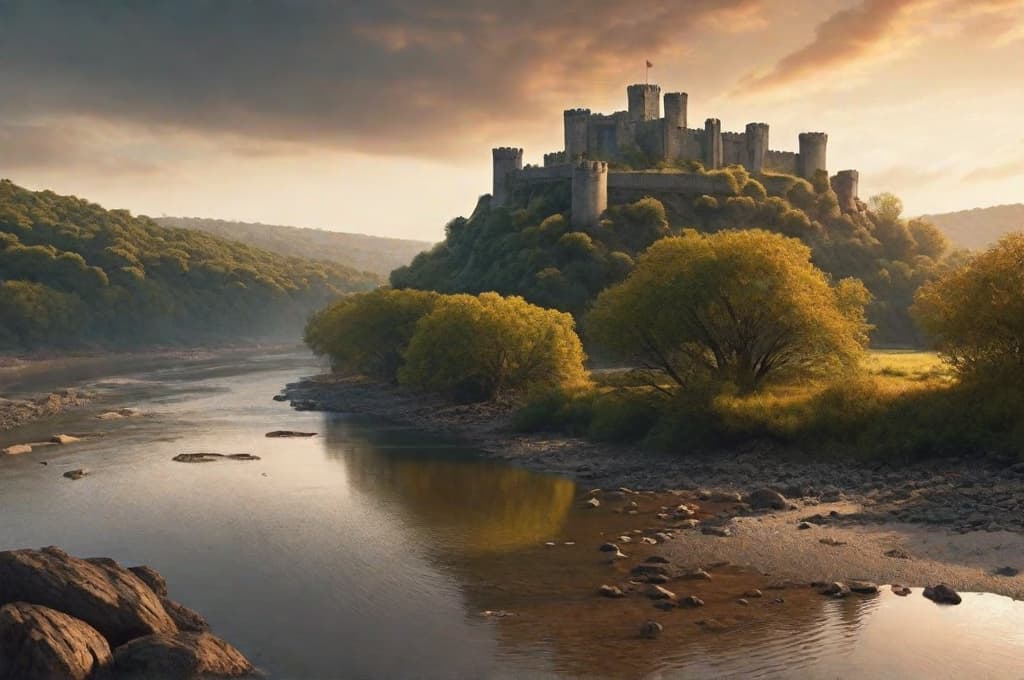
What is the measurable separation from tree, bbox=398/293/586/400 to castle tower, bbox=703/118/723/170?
7524cm

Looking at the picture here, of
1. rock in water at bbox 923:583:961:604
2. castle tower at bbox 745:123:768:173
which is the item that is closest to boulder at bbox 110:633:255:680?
rock in water at bbox 923:583:961:604

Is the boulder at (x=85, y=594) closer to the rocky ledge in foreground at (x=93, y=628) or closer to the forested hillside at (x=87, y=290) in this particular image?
the rocky ledge in foreground at (x=93, y=628)

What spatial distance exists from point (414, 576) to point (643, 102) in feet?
399

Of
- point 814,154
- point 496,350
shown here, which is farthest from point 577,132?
point 496,350

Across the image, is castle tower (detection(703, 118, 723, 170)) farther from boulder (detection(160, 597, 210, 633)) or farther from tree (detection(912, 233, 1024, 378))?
boulder (detection(160, 597, 210, 633))

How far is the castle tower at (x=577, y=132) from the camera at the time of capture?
14000 cm

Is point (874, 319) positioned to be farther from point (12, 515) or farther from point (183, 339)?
point (183, 339)

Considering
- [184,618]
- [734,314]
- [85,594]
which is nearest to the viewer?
[85,594]

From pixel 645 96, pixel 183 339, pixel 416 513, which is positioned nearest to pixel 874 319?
pixel 645 96

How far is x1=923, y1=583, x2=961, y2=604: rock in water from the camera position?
2503 cm

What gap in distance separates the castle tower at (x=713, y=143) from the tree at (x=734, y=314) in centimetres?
9042

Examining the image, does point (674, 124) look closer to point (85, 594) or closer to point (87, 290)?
point (87, 290)

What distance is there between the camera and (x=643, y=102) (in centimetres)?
14112

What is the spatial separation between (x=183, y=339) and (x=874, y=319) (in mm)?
126927
